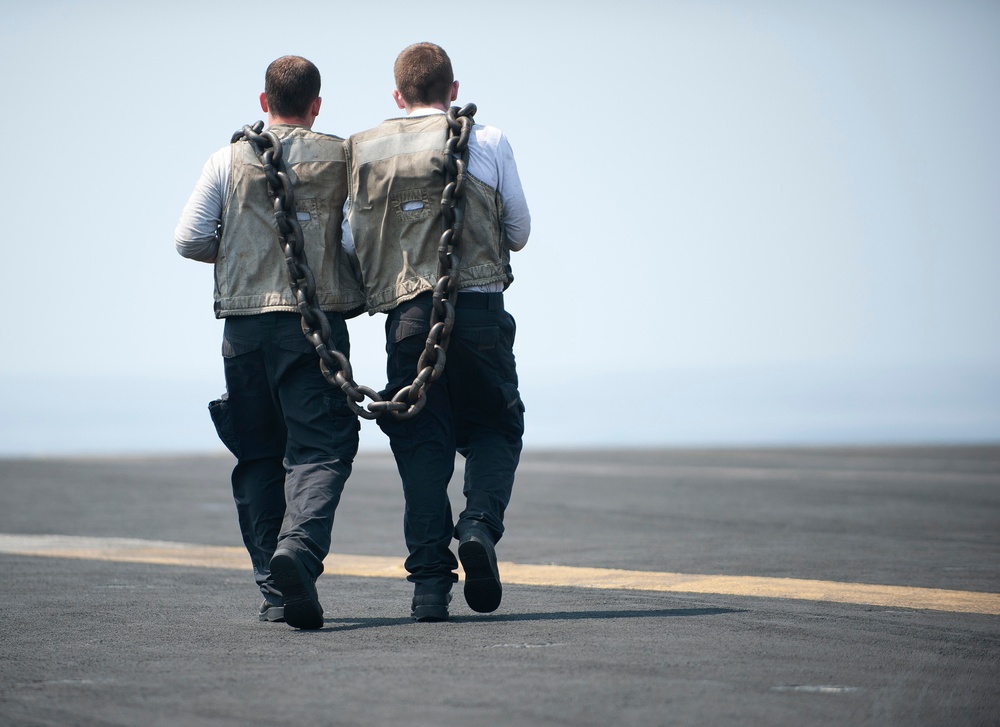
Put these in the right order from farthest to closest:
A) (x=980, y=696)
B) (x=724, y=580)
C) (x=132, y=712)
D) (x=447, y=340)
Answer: (x=724, y=580) → (x=447, y=340) → (x=980, y=696) → (x=132, y=712)

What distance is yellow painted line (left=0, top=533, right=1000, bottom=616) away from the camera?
6.32m

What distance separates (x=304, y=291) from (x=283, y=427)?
666 millimetres

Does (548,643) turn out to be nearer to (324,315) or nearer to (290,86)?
(324,315)

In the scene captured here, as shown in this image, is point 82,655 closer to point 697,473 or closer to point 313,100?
point 313,100

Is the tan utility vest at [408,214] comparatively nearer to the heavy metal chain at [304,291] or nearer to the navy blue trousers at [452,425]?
the navy blue trousers at [452,425]

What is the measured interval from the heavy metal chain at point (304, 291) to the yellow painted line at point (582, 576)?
222 cm

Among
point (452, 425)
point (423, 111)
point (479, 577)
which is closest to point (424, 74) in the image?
point (423, 111)

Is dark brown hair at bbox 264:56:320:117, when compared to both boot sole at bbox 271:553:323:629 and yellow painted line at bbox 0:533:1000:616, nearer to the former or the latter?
boot sole at bbox 271:553:323:629

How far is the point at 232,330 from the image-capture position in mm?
5508

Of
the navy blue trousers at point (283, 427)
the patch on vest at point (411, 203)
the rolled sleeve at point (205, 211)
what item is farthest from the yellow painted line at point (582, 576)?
the rolled sleeve at point (205, 211)

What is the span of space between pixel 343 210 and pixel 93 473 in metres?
17.1

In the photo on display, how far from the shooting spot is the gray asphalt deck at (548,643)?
366 cm

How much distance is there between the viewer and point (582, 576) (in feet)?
24.8

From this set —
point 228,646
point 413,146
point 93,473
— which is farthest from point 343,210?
point 93,473
